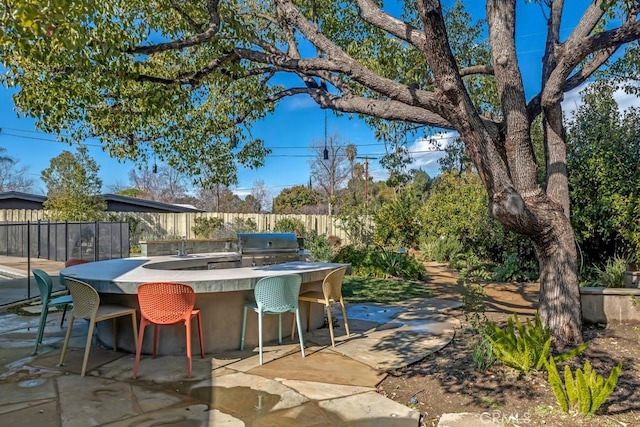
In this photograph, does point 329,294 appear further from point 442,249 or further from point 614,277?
point 442,249

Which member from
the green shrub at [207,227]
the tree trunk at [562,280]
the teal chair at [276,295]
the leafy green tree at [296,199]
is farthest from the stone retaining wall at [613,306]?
the leafy green tree at [296,199]

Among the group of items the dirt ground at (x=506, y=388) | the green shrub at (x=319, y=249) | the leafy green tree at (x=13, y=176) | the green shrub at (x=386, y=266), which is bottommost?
the dirt ground at (x=506, y=388)

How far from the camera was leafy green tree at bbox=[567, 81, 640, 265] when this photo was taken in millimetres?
7211

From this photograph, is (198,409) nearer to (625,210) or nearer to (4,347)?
(4,347)

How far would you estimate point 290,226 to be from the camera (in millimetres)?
20125

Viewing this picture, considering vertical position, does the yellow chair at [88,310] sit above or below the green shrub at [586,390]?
above

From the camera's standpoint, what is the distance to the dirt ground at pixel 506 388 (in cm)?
315

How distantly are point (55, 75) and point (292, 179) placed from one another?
3181cm

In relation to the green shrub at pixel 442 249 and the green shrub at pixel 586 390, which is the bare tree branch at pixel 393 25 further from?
the green shrub at pixel 442 249

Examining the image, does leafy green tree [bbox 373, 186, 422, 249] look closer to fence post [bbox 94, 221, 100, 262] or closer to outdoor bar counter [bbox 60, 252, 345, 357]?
fence post [bbox 94, 221, 100, 262]

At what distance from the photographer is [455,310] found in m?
7.22

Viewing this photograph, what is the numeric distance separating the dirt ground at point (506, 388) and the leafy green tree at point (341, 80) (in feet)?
2.40

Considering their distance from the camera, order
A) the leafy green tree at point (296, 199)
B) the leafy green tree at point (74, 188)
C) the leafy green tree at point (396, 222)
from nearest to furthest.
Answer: the leafy green tree at point (396, 222) < the leafy green tree at point (74, 188) < the leafy green tree at point (296, 199)

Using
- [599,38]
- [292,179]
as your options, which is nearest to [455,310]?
[599,38]
